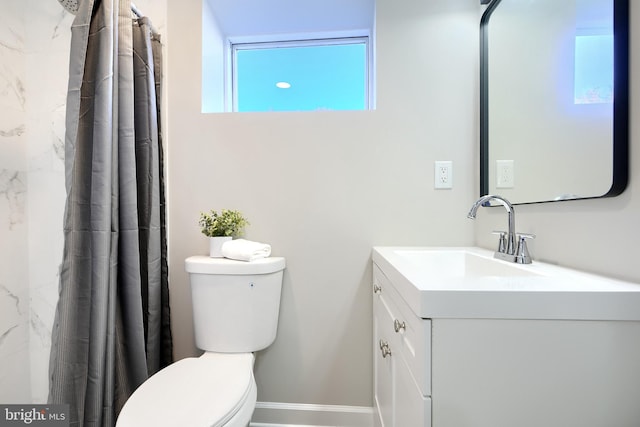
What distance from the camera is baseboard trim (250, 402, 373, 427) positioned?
132cm

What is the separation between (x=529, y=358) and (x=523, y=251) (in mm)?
472

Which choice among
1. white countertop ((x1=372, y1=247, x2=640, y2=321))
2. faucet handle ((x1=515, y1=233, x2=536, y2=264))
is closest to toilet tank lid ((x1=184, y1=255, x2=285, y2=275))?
white countertop ((x1=372, y1=247, x2=640, y2=321))

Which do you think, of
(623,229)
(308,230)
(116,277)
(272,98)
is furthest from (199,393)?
(272,98)

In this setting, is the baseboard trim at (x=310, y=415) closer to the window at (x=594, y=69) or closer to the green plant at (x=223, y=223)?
the green plant at (x=223, y=223)

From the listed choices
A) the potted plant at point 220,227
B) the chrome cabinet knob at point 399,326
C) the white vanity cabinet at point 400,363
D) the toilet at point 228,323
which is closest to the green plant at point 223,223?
the potted plant at point 220,227

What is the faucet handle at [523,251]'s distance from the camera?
2.92 feet

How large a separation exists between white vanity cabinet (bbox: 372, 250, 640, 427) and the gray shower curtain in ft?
3.47

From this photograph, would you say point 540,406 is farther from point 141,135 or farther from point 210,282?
point 141,135

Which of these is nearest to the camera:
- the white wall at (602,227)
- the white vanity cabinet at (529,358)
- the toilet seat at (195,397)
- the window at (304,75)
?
the white vanity cabinet at (529,358)

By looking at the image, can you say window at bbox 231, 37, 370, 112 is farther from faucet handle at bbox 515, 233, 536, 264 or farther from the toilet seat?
the toilet seat

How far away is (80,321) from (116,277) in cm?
17

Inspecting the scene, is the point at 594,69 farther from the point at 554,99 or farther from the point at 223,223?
the point at 223,223

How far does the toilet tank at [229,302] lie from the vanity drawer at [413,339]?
0.59 metres

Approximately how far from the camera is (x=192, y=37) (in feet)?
4.60
